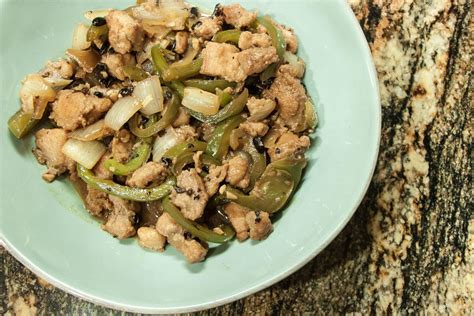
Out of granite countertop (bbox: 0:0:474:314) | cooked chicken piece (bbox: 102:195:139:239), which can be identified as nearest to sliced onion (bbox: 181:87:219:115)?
cooked chicken piece (bbox: 102:195:139:239)

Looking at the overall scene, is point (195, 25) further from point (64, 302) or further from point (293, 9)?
point (64, 302)

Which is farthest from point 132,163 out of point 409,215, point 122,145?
point 409,215

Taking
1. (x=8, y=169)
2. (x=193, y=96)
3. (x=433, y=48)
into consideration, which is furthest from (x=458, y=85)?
(x=8, y=169)

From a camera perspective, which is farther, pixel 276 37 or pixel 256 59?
pixel 276 37

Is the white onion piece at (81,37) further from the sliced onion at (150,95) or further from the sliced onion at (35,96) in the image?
the sliced onion at (150,95)

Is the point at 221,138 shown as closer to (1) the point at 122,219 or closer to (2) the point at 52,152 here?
(1) the point at 122,219

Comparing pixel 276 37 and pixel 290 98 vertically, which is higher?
pixel 276 37
